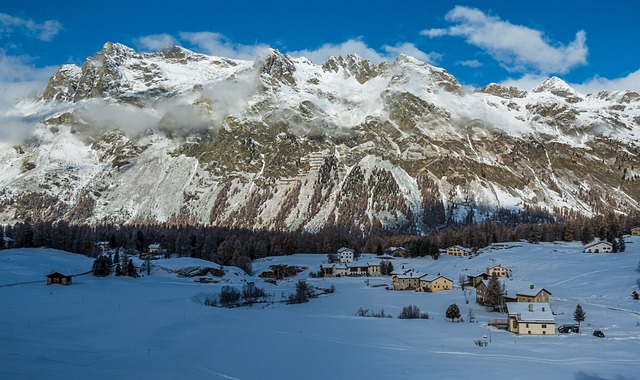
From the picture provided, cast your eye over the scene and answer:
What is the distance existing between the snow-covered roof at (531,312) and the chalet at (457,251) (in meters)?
81.7

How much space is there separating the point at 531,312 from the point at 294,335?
951 inches

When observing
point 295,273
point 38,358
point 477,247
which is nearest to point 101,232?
point 295,273

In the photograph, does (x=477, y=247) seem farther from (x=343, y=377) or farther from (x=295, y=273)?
(x=343, y=377)

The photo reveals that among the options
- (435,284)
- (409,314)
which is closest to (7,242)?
(435,284)

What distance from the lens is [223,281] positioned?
101188 mm

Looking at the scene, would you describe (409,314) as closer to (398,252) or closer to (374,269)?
(374,269)

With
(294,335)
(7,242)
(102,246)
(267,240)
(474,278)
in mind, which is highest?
(267,240)

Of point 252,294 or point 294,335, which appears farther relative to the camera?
point 252,294

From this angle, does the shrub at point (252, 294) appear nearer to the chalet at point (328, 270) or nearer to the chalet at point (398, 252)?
the chalet at point (328, 270)

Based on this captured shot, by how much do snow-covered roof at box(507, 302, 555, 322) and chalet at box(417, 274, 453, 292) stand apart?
112 ft

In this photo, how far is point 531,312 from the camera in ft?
172

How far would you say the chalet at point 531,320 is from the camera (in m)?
50.9

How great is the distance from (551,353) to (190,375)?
28172mm

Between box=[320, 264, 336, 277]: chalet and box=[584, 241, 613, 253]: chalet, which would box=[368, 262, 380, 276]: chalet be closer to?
box=[320, 264, 336, 277]: chalet
